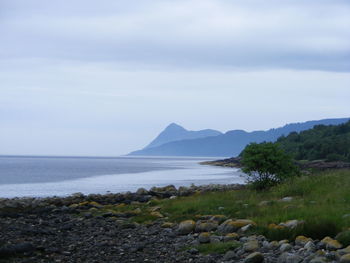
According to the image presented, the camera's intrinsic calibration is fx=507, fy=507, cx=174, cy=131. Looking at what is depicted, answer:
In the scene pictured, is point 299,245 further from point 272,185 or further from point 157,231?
point 272,185

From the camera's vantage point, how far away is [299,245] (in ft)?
42.6

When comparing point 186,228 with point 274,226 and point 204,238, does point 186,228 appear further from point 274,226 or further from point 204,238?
point 274,226

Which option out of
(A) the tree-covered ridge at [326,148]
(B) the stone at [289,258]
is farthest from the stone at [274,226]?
(A) the tree-covered ridge at [326,148]

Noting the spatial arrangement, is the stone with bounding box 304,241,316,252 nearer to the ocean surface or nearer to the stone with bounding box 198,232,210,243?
the stone with bounding box 198,232,210,243

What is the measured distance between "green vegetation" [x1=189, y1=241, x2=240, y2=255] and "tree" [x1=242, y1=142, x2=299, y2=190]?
1408cm

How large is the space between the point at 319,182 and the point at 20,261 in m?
16.1

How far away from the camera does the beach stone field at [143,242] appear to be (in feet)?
40.8

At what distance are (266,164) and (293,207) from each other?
380 inches

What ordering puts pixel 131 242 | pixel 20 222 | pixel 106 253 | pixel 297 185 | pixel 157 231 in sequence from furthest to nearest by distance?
pixel 297 185 < pixel 20 222 < pixel 157 231 < pixel 131 242 < pixel 106 253

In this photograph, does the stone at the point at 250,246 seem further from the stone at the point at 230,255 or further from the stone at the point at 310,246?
the stone at the point at 310,246

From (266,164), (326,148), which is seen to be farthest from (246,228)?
(326,148)

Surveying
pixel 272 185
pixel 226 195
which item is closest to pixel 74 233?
pixel 226 195

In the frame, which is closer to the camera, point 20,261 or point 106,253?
point 20,261

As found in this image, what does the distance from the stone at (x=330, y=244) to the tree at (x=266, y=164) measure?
571 inches
